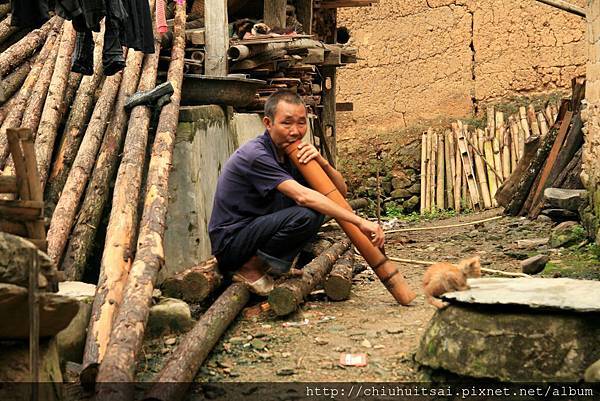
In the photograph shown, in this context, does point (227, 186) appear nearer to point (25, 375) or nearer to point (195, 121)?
point (195, 121)

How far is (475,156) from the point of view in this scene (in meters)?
12.2

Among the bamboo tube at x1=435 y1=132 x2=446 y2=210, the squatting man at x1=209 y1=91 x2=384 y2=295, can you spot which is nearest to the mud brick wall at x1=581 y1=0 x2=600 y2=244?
the squatting man at x1=209 y1=91 x2=384 y2=295

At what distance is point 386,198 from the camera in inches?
522

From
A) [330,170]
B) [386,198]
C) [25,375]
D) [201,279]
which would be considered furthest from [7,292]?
[386,198]

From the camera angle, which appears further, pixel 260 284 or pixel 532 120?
pixel 532 120

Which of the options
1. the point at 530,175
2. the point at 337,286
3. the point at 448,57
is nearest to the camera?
the point at 337,286

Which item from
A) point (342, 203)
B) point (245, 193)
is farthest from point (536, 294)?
point (245, 193)

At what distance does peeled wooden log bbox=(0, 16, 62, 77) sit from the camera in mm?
7523

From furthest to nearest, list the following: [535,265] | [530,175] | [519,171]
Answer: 1. [519,171]
2. [530,175]
3. [535,265]

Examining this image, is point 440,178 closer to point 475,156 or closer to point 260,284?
point 475,156

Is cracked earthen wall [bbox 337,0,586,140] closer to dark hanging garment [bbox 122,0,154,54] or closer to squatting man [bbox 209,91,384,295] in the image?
dark hanging garment [bbox 122,0,154,54]

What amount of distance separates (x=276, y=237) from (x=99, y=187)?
1643 mm

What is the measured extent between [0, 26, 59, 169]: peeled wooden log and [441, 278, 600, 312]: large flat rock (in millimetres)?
3732

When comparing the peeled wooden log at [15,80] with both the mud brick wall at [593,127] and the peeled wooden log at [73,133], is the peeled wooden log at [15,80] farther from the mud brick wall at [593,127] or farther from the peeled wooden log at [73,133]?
→ the mud brick wall at [593,127]
